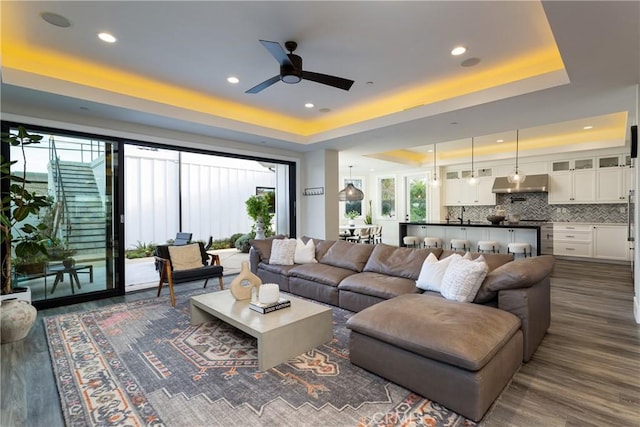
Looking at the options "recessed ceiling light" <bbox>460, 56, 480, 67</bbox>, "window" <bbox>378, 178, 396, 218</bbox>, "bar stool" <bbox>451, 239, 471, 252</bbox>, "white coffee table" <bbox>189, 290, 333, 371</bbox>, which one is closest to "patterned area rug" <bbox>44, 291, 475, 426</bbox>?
"white coffee table" <bbox>189, 290, 333, 371</bbox>

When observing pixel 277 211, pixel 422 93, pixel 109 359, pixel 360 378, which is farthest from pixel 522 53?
pixel 277 211

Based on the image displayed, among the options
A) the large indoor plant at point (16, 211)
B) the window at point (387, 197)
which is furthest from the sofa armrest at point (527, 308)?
the window at point (387, 197)

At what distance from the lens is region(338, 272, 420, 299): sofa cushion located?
3.32m

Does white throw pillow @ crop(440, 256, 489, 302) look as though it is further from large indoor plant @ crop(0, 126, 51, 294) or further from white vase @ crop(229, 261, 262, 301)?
large indoor plant @ crop(0, 126, 51, 294)

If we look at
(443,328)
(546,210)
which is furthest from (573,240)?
(443,328)

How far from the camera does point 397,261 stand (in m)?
3.87

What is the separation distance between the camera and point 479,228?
6574 mm

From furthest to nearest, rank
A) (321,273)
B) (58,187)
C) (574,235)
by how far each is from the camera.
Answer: (574,235) < (58,187) < (321,273)

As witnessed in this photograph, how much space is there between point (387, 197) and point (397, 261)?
749 centimetres

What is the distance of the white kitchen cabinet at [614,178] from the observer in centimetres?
677

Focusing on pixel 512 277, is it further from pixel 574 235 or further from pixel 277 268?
pixel 574 235

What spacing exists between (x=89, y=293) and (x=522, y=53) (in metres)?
6.38

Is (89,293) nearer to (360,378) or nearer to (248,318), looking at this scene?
(248,318)

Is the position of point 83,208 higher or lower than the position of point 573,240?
higher
